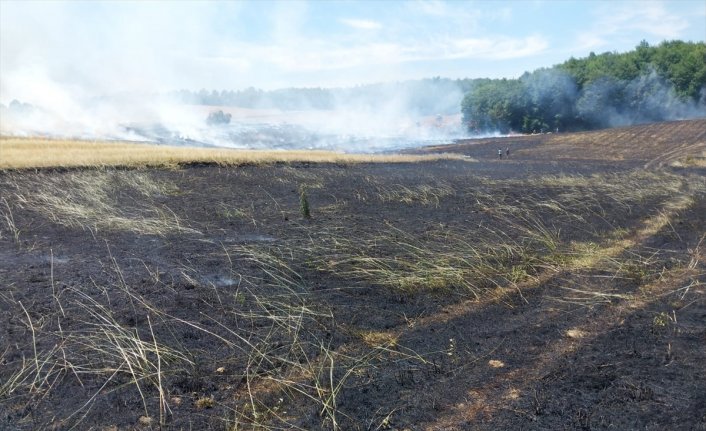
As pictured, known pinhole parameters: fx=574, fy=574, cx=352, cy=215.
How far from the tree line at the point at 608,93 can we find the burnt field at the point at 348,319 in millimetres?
72184

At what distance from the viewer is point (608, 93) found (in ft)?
258

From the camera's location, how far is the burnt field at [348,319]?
Result: 450cm

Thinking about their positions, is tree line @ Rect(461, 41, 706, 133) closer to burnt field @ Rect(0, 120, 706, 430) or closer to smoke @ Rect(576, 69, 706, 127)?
smoke @ Rect(576, 69, 706, 127)

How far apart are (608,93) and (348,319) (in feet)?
270

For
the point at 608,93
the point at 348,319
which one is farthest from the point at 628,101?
the point at 348,319

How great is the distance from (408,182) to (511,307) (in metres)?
14.0

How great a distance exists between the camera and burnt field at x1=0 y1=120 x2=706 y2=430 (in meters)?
4.50

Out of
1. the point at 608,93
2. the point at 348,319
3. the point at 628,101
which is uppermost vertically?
the point at 608,93

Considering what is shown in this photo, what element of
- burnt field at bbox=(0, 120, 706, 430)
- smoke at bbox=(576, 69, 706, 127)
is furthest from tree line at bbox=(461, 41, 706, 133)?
burnt field at bbox=(0, 120, 706, 430)

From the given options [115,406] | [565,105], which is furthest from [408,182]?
[565,105]

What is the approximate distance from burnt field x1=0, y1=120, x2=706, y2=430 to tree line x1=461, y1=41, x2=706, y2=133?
72.2 metres

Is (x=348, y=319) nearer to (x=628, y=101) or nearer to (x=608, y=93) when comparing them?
(x=608, y=93)

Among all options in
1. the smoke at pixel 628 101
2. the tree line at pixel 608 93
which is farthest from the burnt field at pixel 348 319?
the tree line at pixel 608 93

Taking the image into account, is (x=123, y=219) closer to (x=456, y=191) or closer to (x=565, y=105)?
(x=456, y=191)
